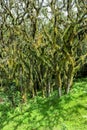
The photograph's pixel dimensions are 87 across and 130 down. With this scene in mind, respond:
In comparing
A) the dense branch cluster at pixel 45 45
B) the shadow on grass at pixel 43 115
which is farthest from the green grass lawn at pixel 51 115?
the dense branch cluster at pixel 45 45

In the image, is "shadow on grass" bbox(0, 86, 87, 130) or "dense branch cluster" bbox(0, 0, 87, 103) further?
"dense branch cluster" bbox(0, 0, 87, 103)

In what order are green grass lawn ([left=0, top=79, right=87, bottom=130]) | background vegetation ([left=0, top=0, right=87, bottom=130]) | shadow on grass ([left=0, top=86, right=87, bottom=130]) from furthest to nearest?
background vegetation ([left=0, top=0, right=87, bottom=130]), shadow on grass ([left=0, top=86, right=87, bottom=130]), green grass lawn ([left=0, top=79, right=87, bottom=130])

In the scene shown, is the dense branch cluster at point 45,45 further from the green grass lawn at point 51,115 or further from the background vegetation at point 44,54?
the green grass lawn at point 51,115

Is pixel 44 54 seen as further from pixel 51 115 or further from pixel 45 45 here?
pixel 51 115

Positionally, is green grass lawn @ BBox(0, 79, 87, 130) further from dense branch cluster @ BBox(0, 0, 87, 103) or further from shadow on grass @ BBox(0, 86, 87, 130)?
dense branch cluster @ BBox(0, 0, 87, 103)

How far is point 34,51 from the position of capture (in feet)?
46.4

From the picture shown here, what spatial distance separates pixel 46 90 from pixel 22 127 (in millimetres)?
5512

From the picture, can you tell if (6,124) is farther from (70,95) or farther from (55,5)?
(55,5)

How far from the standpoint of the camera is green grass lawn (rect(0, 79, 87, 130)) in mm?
11125

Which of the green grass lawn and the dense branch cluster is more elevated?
the dense branch cluster

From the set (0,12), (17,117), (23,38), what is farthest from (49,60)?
(0,12)

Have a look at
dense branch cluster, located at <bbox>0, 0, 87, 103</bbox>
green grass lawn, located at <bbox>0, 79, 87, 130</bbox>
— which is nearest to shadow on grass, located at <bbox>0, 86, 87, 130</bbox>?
green grass lawn, located at <bbox>0, 79, 87, 130</bbox>

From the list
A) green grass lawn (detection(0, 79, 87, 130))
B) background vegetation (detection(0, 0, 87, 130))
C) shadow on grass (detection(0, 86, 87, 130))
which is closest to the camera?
green grass lawn (detection(0, 79, 87, 130))

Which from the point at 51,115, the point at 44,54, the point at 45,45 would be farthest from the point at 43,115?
the point at 45,45
